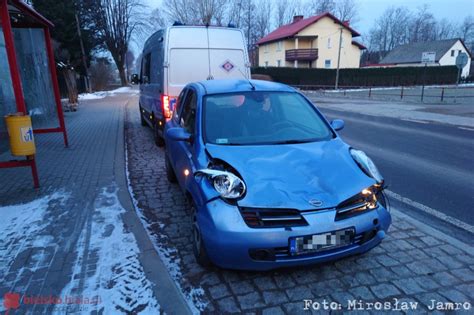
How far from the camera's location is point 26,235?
12.6 feet

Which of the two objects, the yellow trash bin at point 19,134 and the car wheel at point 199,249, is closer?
the car wheel at point 199,249

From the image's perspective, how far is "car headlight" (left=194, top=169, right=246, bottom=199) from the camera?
9.21 ft

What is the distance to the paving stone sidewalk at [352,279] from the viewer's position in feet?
8.92

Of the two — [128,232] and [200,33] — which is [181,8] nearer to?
[200,33]

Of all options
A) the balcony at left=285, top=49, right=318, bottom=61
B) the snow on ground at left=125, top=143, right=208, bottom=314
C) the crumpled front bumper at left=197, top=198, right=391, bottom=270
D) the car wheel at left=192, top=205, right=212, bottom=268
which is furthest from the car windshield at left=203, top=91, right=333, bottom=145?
the balcony at left=285, top=49, right=318, bottom=61

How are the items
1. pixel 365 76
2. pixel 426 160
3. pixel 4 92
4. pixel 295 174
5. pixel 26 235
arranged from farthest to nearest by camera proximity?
pixel 365 76 < pixel 4 92 < pixel 426 160 < pixel 26 235 < pixel 295 174

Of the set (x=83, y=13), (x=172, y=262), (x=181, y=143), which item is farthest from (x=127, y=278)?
(x=83, y=13)

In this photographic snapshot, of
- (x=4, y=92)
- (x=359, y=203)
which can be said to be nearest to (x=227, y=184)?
(x=359, y=203)

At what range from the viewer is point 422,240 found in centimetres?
363

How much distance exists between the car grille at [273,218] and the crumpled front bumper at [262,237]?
1.5 inches

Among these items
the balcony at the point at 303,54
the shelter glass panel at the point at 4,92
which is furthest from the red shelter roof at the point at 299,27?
the shelter glass panel at the point at 4,92

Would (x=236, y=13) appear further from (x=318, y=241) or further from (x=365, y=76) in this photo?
(x=318, y=241)

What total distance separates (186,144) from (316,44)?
50171mm

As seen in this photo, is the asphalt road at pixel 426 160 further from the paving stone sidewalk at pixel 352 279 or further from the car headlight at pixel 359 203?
the car headlight at pixel 359 203
